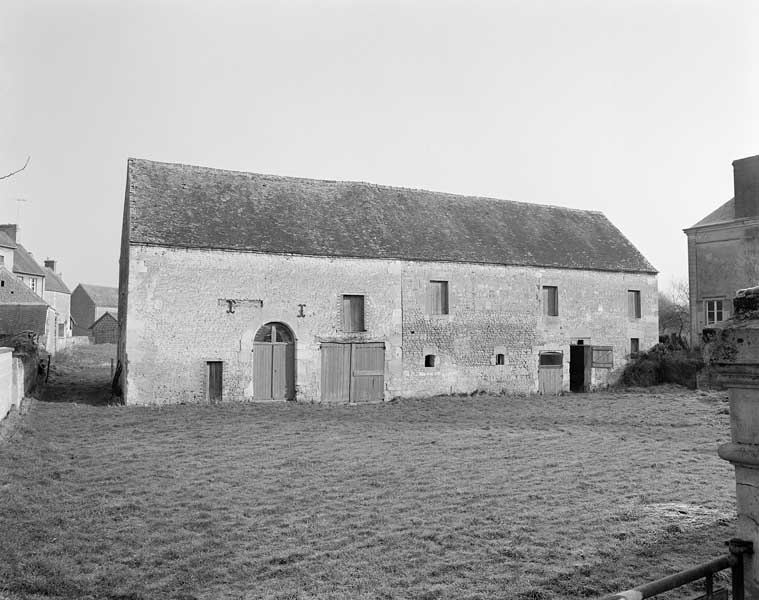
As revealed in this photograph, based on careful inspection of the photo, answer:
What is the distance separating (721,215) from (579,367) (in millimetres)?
8528

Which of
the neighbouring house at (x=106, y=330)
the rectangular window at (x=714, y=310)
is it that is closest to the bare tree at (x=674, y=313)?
the rectangular window at (x=714, y=310)

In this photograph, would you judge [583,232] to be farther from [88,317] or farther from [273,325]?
[88,317]

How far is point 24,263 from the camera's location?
162 ft

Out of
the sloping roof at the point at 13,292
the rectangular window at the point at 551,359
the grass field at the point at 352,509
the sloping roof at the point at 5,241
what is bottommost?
the grass field at the point at 352,509

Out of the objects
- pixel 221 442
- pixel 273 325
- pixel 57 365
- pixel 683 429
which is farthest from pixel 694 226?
pixel 57 365

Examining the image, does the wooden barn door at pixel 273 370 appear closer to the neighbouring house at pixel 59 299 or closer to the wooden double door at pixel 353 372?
the wooden double door at pixel 353 372

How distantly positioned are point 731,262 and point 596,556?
22.3 m

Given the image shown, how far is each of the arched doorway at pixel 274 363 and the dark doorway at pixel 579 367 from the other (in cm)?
1096

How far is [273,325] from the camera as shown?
64.4ft

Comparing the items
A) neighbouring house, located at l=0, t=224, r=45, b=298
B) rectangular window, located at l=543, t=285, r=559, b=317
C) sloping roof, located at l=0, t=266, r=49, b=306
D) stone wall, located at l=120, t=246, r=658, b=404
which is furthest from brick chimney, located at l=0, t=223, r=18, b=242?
rectangular window, located at l=543, t=285, r=559, b=317

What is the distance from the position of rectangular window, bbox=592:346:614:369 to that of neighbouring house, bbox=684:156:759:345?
3857 millimetres

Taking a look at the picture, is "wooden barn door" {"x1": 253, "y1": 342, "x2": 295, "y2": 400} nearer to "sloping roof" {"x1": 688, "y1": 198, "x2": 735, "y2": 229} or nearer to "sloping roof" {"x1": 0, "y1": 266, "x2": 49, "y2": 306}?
"sloping roof" {"x1": 688, "y1": 198, "x2": 735, "y2": 229}

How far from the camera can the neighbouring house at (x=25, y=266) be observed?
47969 mm

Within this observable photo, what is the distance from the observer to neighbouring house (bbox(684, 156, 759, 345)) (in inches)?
952
